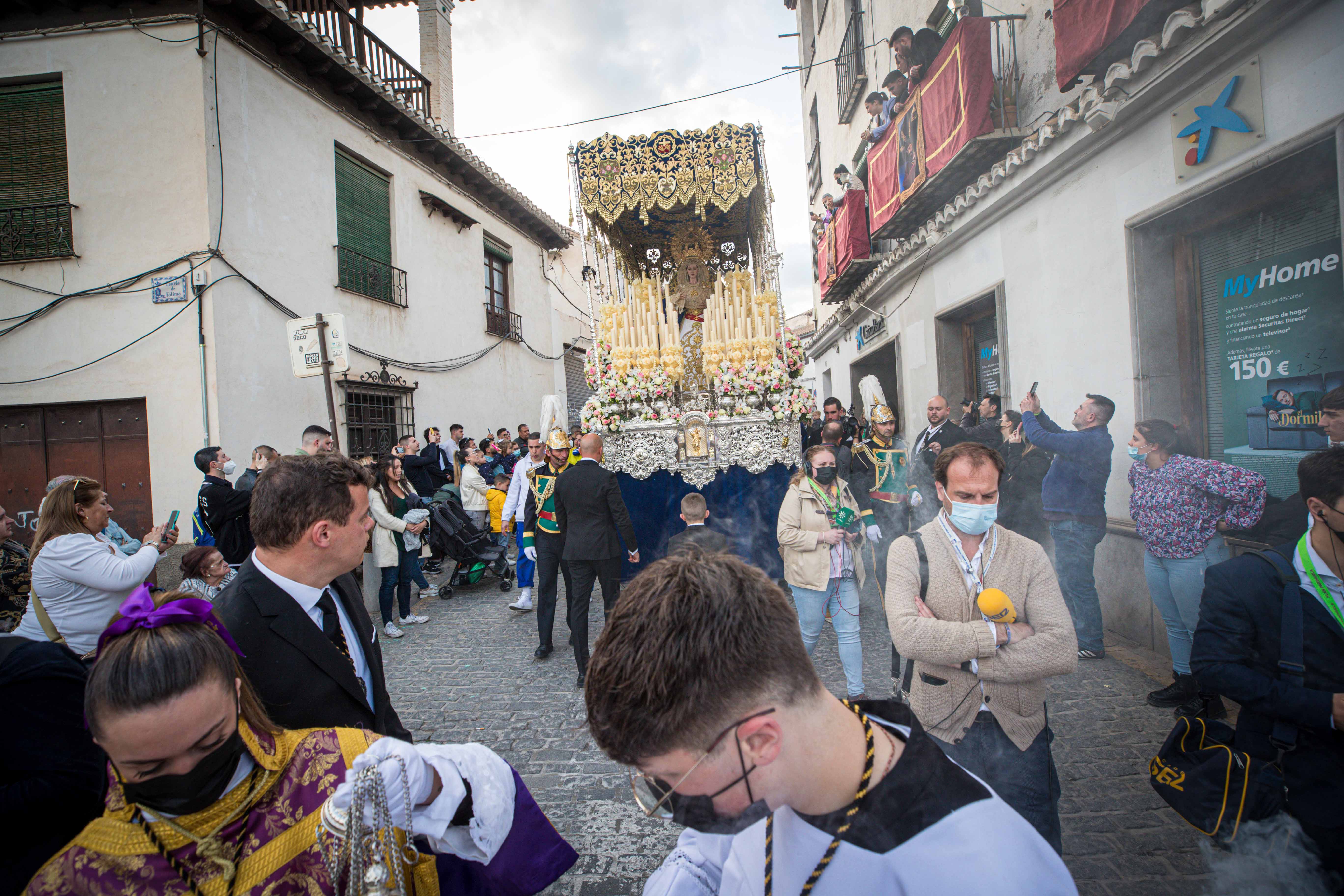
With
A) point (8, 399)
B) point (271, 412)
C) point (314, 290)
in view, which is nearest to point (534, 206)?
point (314, 290)

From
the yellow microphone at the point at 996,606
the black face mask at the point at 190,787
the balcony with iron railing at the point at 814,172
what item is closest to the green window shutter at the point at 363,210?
the black face mask at the point at 190,787

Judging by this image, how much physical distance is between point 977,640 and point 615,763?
2170mm

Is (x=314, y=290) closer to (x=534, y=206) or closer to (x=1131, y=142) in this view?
(x=534, y=206)

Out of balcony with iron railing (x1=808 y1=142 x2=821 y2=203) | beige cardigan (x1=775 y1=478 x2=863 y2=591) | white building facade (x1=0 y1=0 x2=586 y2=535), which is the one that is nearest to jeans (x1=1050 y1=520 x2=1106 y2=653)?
beige cardigan (x1=775 y1=478 x2=863 y2=591)

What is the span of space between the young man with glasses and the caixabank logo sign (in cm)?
477

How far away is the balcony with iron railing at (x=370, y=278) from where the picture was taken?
988cm

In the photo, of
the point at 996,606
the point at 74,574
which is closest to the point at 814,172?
the point at 996,606

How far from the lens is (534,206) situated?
15734 millimetres

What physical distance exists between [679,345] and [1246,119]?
517 centimetres

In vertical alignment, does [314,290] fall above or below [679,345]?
above

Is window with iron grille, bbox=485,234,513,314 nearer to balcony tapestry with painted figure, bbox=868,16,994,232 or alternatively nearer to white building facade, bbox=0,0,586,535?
white building facade, bbox=0,0,586,535

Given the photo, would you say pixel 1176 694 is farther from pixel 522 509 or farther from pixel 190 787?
pixel 522 509

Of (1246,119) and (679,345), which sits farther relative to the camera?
(679,345)

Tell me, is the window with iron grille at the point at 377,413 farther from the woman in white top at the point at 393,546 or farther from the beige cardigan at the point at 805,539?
the beige cardigan at the point at 805,539
